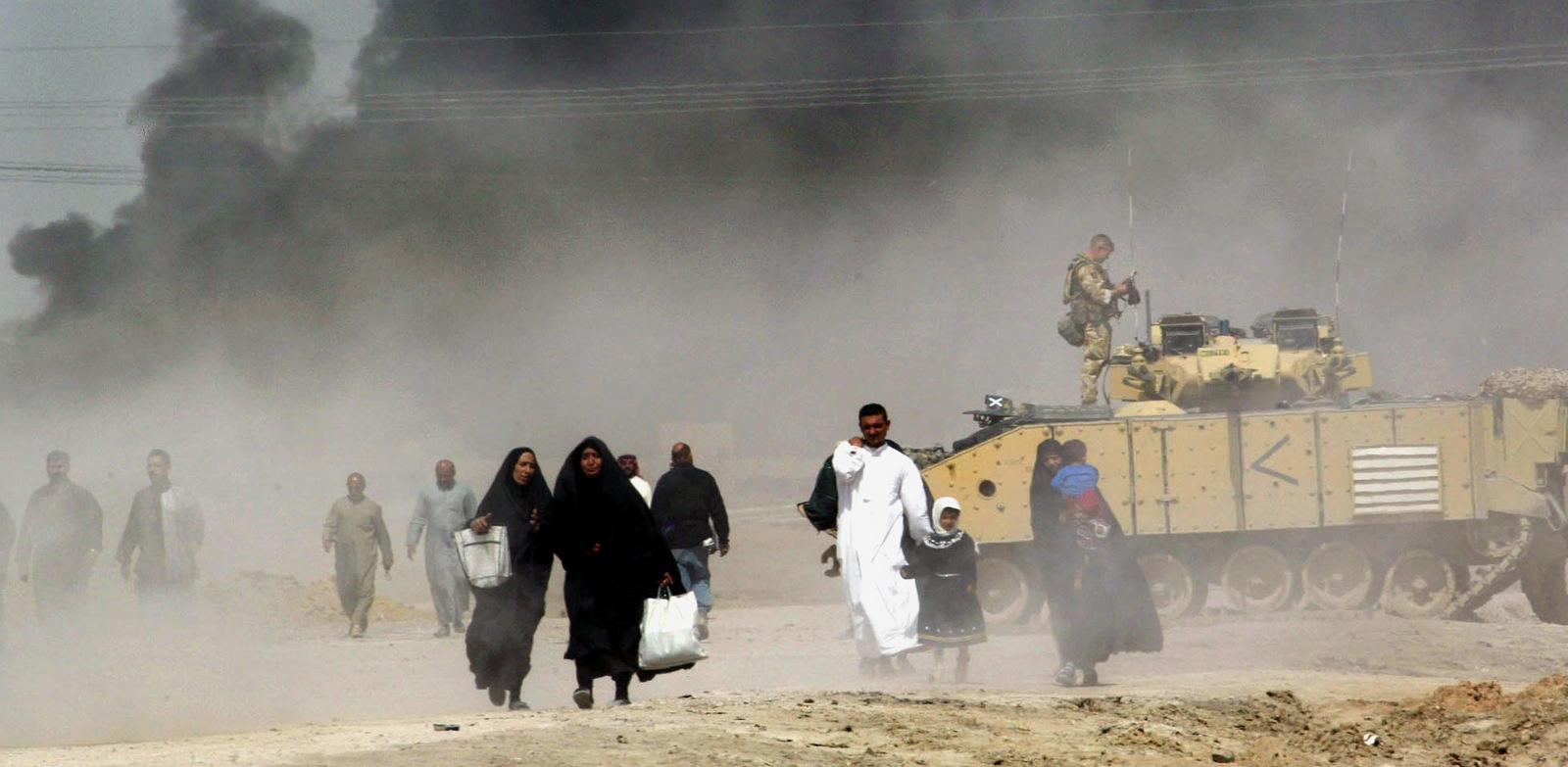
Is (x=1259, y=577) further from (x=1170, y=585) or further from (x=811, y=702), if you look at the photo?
(x=811, y=702)

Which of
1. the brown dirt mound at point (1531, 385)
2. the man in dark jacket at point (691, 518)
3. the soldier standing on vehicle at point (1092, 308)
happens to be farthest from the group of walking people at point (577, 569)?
the brown dirt mound at point (1531, 385)

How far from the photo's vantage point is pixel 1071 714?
7.65 m

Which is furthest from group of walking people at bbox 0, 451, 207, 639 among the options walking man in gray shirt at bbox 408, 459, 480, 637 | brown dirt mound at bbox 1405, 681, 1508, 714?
brown dirt mound at bbox 1405, 681, 1508, 714

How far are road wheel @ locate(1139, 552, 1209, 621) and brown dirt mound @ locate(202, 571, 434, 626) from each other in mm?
6737

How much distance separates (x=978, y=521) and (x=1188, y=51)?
61.3 feet

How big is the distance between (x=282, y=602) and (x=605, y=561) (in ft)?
30.9

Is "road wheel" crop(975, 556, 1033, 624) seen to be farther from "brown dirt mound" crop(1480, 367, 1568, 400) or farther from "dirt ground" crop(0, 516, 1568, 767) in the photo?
"brown dirt mound" crop(1480, 367, 1568, 400)

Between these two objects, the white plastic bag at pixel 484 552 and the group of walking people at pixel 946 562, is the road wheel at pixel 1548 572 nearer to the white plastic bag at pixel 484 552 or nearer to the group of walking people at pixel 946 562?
the group of walking people at pixel 946 562

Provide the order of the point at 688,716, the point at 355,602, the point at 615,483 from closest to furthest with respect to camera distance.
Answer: the point at 688,716, the point at 615,483, the point at 355,602

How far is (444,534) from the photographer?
13.9 m

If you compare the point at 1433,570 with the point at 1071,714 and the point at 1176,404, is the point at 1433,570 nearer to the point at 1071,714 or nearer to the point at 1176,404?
the point at 1176,404

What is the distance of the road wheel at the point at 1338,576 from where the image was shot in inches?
597

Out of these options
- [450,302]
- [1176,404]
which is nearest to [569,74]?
[450,302]

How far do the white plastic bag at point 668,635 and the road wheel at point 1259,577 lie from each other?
8.19 meters
